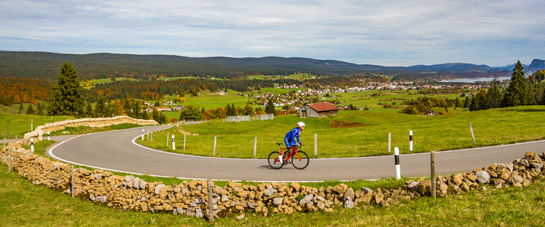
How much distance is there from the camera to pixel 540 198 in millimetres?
7020

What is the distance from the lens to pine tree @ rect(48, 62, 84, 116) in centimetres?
6191

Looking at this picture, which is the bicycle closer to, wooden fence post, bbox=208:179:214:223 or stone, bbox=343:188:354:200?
stone, bbox=343:188:354:200

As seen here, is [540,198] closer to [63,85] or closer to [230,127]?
[230,127]

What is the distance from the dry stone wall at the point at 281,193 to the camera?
26.6 ft

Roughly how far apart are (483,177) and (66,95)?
6937 cm

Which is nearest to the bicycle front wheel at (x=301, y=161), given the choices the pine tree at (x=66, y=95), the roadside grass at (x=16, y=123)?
the roadside grass at (x=16, y=123)

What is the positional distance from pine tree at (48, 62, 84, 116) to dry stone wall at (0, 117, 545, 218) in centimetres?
5996

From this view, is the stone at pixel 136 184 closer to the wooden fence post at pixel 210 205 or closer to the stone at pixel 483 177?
the wooden fence post at pixel 210 205

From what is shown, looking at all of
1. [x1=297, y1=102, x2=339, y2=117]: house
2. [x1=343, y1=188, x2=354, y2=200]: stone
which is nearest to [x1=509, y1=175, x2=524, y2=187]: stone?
[x1=343, y1=188, x2=354, y2=200]: stone

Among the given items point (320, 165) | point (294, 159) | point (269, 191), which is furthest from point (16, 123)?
point (269, 191)

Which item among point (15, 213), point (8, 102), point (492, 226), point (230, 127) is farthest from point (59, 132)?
point (8, 102)

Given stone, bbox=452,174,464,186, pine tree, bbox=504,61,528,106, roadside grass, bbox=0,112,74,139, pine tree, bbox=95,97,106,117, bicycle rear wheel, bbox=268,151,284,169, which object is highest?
pine tree, bbox=504,61,528,106

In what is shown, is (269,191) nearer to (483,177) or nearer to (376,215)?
(376,215)

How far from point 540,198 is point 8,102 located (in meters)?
194
